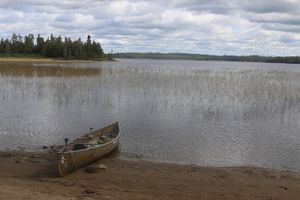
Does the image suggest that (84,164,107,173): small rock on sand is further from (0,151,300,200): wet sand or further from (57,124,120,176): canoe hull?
(57,124,120,176): canoe hull

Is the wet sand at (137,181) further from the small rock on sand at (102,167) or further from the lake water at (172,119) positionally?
the lake water at (172,119)

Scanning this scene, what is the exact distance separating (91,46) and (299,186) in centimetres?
12316

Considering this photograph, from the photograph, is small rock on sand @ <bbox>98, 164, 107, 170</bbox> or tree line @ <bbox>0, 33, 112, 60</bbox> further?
tree line @ <bbox>0, 33, 112, 60</bbox>

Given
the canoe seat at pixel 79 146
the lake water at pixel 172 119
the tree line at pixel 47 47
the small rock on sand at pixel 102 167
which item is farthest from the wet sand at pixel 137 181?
the tree line at pixel 47 47

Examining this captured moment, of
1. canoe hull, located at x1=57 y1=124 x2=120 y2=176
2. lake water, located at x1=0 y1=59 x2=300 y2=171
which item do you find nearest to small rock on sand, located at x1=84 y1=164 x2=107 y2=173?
canoe hull, located at x1=57 y1=124 x2=120 y2=176

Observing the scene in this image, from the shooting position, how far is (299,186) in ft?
Result: 40.1

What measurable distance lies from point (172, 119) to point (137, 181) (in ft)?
33.9

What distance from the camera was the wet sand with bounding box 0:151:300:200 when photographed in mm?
10203

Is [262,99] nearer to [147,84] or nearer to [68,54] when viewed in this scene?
[147,84]

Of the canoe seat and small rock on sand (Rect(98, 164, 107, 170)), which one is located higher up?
the canoe seat

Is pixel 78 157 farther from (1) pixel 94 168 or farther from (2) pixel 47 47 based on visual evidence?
(2) pixel 47 47

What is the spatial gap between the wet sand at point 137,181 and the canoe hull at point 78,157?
0.67ft

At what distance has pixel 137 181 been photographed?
1205cm

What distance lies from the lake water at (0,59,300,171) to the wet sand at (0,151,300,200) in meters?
1.45
